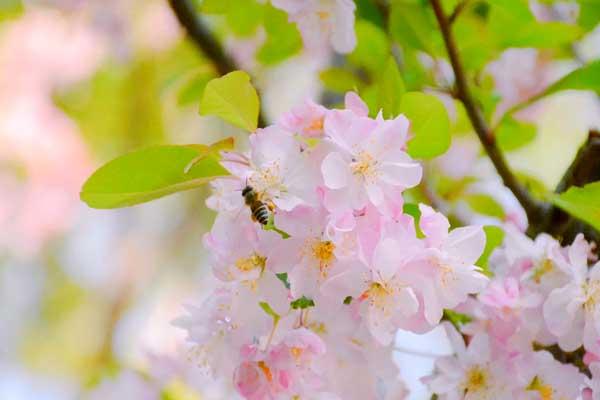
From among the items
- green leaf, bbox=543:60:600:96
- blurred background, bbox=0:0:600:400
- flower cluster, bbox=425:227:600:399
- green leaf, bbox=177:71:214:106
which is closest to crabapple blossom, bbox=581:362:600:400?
flower cluster, bbox=425:227:600:399

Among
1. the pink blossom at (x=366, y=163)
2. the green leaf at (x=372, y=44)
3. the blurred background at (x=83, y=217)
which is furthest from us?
the blurred background at (x=83, y=217)

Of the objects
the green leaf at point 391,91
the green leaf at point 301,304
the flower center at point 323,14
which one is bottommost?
the green leaf at point 301,304

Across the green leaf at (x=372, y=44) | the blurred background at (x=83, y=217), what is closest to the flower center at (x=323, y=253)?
the green leaf at (x=372, y=44)

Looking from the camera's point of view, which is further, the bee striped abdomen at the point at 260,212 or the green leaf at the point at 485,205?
the green leaf at the point at 485,205

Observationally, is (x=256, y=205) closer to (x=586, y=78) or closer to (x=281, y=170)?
(x=281, y=170)

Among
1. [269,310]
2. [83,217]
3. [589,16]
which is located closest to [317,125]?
[269,310]

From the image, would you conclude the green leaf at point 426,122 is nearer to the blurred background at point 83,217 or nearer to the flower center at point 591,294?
the flower center at point 591,294

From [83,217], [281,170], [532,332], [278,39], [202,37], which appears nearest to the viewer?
[281,170]
